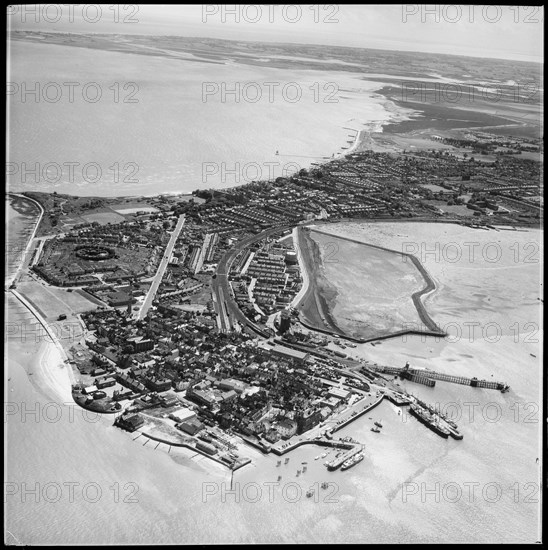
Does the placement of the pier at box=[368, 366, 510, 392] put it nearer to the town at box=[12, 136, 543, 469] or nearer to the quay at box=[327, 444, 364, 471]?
the town at box=[12, 136, 543, 469]

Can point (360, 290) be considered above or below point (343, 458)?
above

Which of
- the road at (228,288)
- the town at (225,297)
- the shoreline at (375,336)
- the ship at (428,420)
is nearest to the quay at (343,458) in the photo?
the town at (225,297)

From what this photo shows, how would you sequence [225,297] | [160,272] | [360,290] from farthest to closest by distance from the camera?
[160,272] → [360,290] → [225,297]

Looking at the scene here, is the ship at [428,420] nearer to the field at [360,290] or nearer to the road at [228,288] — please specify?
the field at [360,290]

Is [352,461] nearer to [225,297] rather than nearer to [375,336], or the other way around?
[375,336]

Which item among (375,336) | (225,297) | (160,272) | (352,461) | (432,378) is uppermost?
(160,272)

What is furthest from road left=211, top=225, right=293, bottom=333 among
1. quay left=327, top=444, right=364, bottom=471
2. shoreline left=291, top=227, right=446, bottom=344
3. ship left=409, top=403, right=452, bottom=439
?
quay left=327, top=444, right=364, bottom=471

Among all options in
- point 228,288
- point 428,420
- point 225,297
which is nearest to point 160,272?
point 228,288
